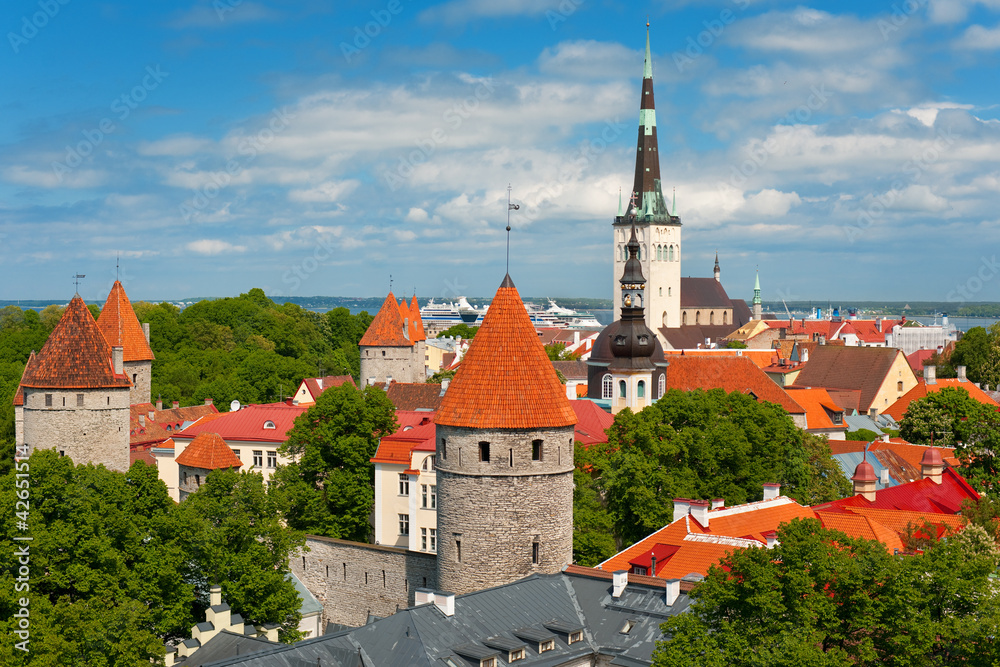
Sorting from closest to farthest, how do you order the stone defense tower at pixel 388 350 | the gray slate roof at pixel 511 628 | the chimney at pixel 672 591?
the gray slate roof at pixel 511 628 → the chimney at pixel 672 591 → the stone defense tower at pixel 388 350

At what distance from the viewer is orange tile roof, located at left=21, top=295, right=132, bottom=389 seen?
148ft

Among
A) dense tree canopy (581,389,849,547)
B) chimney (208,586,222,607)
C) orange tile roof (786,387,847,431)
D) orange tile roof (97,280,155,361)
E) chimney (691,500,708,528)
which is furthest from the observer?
orange tile roof (97,280,155,361)

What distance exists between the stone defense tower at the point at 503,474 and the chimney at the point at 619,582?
222 cm

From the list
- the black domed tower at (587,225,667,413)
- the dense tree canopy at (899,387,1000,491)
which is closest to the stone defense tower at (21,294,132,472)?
the black domed tower at (587,225,667,413)

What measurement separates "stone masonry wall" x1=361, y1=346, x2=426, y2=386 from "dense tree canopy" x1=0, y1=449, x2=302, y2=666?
4043 cm

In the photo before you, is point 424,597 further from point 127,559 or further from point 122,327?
point 122,327

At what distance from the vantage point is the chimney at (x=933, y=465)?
37.9 meters

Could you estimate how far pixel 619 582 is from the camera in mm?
25391

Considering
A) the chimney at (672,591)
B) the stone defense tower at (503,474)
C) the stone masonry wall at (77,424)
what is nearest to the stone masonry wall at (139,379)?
the stone masonry wall at (77,424)

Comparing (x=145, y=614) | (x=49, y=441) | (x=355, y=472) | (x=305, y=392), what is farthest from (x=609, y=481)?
(x=305, y=392)

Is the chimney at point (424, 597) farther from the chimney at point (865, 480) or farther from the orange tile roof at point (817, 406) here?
the orange tile roof at point (817, 406)

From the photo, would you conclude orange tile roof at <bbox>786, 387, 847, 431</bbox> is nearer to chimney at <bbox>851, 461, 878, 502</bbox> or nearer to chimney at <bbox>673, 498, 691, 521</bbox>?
chimney at <bbox>851, 461, 878, 502</bbox>

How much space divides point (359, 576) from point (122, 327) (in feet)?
109

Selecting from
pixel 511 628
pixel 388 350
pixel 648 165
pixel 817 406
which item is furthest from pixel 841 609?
pixel 648 165
